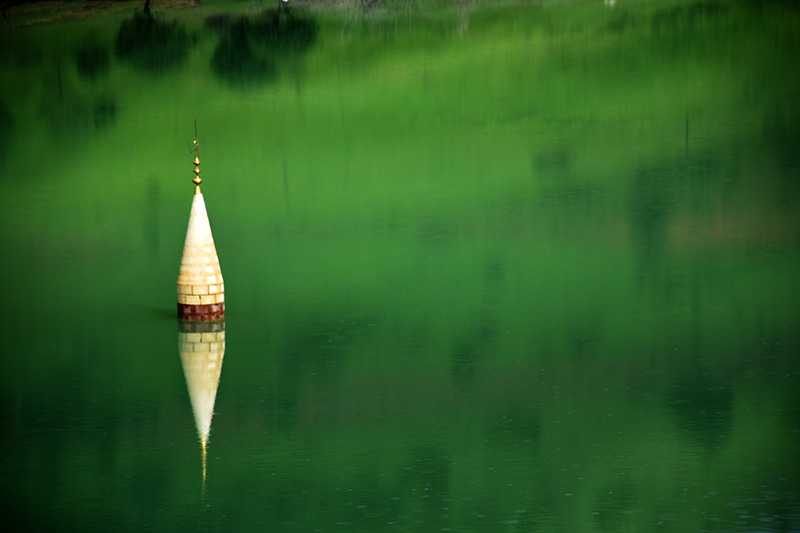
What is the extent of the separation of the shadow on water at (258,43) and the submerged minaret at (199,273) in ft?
72.9

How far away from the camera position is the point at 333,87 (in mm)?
46375

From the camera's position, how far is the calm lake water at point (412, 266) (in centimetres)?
1945

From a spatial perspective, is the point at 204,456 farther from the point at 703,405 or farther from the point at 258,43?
the point at 258,43

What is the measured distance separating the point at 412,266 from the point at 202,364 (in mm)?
8578

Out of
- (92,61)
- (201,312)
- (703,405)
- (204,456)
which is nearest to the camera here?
(204,456)

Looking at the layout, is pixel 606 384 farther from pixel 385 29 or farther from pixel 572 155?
pixel 385 29

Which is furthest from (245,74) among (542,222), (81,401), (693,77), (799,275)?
(81,401)

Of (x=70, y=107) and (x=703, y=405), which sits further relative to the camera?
(x=70, y=107)

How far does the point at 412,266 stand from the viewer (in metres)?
32.6

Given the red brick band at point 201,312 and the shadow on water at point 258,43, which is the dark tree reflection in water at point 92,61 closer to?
the shadow on water at point 258,43

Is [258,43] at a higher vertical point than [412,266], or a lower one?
higher

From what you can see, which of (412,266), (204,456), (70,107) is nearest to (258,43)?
(70,107)

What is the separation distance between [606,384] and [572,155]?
1858 cm

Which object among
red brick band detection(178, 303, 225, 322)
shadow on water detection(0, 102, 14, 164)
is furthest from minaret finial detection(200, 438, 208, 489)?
shadow on water detection(0, 102, 14, 164)
